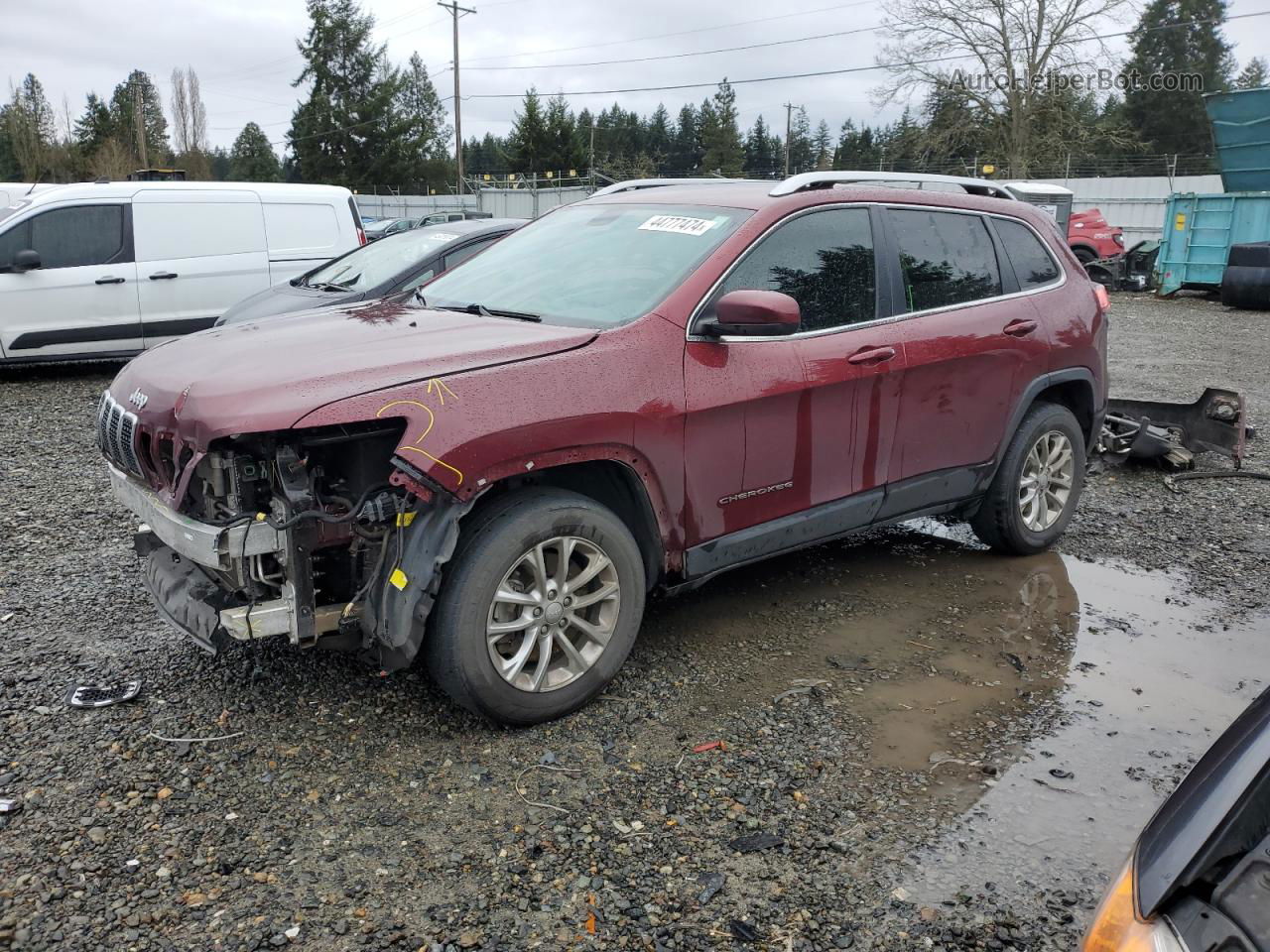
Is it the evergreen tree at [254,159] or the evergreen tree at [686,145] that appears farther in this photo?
the evergreen tree at [686,145]

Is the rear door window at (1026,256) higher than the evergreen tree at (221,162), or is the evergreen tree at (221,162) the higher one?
the evergreen tree at (221,162)

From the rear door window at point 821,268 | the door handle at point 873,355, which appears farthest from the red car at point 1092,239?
the door handle at point 873,355

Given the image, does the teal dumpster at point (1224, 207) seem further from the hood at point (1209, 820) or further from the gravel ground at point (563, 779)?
the hood at point (1209, 820)

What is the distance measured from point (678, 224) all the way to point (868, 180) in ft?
3.19

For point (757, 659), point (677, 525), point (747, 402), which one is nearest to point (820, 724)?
point (757, 659)

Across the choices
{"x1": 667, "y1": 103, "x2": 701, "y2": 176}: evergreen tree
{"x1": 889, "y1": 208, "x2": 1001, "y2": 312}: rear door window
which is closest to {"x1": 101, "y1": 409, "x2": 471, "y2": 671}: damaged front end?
{"x1": 889, "y1": 208, "x2": 1001, "y2": 312}: rear door window

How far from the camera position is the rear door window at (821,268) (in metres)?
3.98

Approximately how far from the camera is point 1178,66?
2458 inches

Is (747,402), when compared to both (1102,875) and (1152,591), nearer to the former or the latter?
(1102,875)

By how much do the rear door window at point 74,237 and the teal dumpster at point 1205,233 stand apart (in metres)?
19.5

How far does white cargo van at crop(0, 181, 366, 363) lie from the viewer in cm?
960

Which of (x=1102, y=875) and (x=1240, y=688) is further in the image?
(x=1240, y=688)

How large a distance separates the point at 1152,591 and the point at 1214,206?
61.3 feet

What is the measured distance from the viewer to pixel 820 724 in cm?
360
